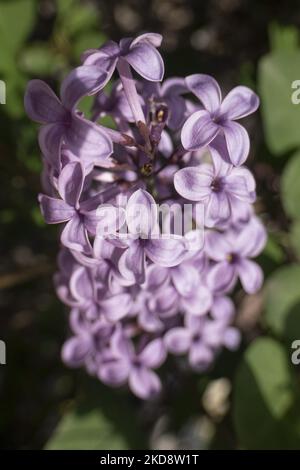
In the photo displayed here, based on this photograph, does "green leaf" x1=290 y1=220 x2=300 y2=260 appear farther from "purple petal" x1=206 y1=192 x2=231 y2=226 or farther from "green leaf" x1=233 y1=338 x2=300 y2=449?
"purple petal" x1=206 y1=192 x2=231 y2=226

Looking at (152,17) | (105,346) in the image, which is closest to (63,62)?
(152,17)

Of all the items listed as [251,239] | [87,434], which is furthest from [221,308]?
[87,434]

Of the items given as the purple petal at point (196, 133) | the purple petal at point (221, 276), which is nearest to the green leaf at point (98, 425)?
the purple petal at point (221, 276)

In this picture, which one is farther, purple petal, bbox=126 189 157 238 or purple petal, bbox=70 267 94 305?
purple petal, bbox=70 267 94 305

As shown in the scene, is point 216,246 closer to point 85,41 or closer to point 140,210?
point 140,210

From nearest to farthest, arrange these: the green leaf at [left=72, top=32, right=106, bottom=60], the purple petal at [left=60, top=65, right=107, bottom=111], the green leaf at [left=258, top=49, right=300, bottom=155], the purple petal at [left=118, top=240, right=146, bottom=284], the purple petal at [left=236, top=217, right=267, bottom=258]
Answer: the purple petal at [left=60, top=65, right=107, bottom=111], the purple petal at [left=118, top=240, right=146, bottom=284], the purple petal at [left=236, top=217, right=267, bottom=258], the green leaf at [left=258, top=49, right=300, bottom=155], the green leaf at [left=72, top=32, right=106, bottom=60]

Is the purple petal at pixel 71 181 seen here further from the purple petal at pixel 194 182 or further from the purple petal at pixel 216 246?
the purple petal at pixel 216 246

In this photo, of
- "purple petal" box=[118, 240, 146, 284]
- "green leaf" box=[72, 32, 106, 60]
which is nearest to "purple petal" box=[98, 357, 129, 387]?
"purple petal" box=[118, 240, 146, 284]

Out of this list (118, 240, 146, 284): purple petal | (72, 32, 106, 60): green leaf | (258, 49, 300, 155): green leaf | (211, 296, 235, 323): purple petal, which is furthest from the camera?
(72, 32, 106, 60): green leaf

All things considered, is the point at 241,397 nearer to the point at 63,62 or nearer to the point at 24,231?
the point at 24,231
